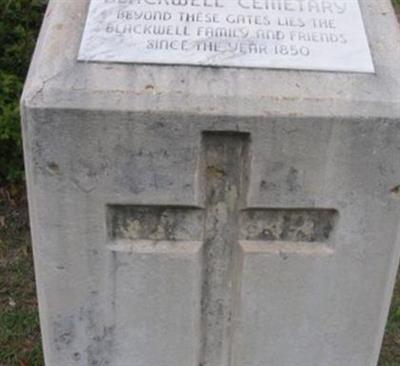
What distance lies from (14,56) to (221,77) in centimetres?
232

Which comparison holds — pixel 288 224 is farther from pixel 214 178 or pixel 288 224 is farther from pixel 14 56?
pixel 14 56

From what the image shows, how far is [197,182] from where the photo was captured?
2.12 metres

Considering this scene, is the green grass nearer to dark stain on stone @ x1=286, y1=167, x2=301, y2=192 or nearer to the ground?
the ground

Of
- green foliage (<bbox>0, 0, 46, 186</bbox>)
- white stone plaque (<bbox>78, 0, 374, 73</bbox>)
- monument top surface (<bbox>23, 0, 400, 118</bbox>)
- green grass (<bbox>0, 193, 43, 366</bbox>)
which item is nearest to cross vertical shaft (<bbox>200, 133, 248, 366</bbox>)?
monument top surface (<bbox>23, 0, 400, 118</bbox>)

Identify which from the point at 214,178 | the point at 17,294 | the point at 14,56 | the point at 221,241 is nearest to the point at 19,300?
the point at 17,294

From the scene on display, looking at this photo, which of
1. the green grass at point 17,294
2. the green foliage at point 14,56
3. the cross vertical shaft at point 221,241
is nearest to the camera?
the cross vertical shaft at point 221,241

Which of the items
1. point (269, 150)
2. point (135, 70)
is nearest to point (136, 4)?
point (135, 70)

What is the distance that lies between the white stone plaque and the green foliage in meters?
1.89

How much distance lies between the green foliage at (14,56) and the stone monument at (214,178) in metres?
1.75

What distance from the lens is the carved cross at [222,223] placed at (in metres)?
2.15

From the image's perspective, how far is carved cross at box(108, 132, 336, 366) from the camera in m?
2.15

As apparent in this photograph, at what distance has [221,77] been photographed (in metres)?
2.06

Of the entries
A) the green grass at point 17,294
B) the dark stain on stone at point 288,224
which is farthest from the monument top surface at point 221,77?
the green grass at point 17,294

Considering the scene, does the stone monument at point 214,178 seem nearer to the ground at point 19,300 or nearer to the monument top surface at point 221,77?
the monument top surface at point 221,77
